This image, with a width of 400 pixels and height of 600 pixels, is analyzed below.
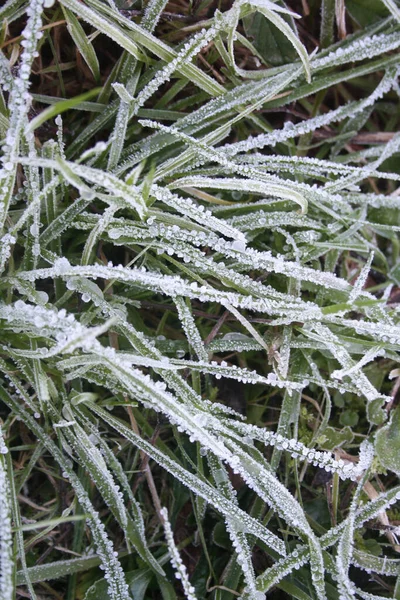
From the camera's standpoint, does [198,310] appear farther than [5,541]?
Yes

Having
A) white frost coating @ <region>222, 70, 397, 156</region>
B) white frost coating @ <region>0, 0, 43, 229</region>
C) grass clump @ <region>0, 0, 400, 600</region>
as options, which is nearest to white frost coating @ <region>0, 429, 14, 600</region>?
grass clump @ <region>0, 0, 400, 600</region>

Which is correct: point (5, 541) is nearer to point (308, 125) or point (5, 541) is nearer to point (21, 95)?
point (21, 95)

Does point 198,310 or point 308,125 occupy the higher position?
point 308,125

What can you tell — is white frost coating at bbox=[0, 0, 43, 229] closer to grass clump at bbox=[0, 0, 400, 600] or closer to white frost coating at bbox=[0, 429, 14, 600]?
grass clump at bbox=[0, 0, 400, 600]

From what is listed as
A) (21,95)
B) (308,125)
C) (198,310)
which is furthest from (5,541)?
(308,125)

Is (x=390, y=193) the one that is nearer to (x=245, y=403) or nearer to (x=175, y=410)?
(x=245, y=403)

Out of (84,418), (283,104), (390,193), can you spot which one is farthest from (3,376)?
(390,193)

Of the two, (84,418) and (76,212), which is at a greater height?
(76,212)
